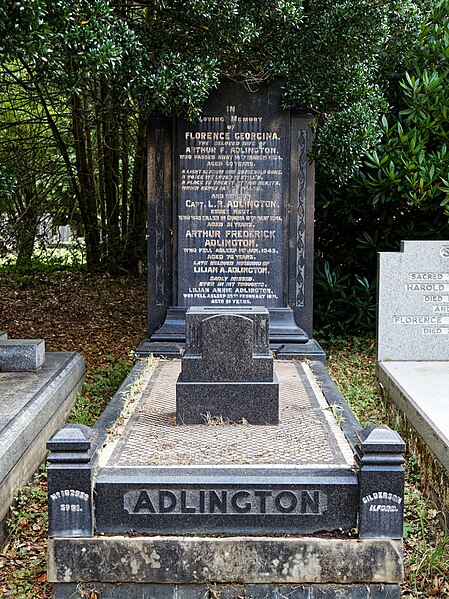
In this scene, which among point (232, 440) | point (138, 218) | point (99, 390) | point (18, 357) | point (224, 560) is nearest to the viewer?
point (224, 560)

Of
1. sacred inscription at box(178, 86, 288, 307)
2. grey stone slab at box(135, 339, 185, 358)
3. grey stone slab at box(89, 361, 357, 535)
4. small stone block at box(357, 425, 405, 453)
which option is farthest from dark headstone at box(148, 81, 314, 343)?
small stone block at box(357, 425, 405, 453)

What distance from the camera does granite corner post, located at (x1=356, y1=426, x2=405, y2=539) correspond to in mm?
4285

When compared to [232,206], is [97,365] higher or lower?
lower

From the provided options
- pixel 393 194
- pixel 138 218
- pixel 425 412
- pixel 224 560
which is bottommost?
pixel 224 560

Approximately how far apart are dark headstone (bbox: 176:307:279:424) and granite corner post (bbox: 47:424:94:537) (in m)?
1.43

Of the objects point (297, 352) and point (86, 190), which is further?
point (86, 190)

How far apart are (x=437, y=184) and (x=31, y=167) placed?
8.85 metres

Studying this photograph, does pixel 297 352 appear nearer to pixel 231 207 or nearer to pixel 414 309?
pixel 414 309

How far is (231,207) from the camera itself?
8.77m

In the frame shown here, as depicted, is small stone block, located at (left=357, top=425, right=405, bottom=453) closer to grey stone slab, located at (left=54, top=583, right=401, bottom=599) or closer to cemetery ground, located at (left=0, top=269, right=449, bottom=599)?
grey stone slab, located at (left=54, top=583, right=401, bottom=599)

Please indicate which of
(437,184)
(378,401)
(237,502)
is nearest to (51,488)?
(237,502)

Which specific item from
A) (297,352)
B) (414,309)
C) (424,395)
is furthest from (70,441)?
(414,309)

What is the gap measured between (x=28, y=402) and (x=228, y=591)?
8.83 feet

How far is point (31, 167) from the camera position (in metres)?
15.2
